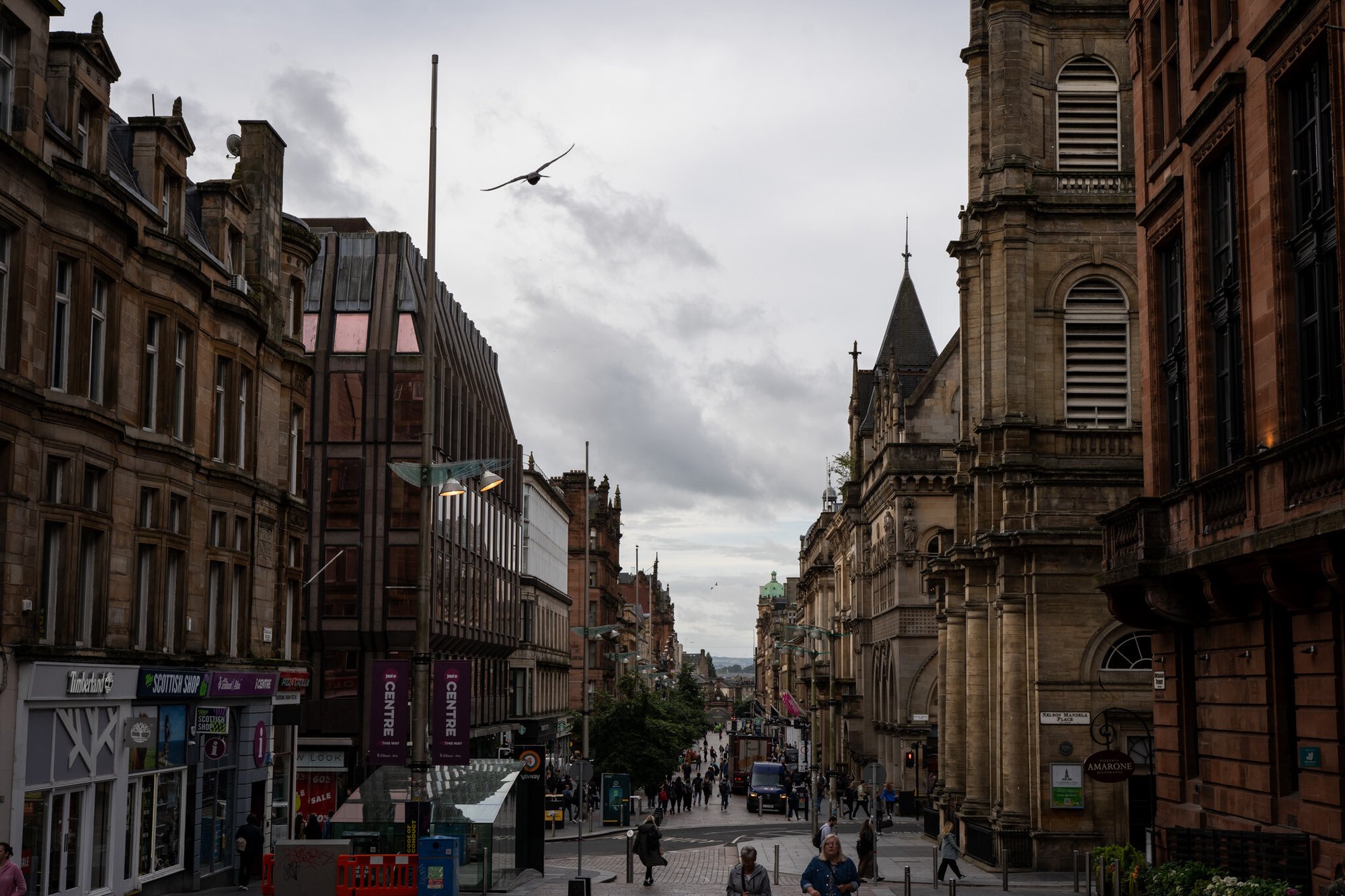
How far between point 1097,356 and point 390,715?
894 inches

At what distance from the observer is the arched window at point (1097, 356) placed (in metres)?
39.2

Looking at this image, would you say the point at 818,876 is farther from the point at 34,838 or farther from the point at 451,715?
the point at 34,838

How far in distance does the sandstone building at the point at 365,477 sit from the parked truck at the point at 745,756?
87.3 ft

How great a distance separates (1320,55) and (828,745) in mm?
80523

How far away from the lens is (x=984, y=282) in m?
40.1

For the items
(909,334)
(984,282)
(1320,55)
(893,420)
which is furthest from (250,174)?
(909,334)

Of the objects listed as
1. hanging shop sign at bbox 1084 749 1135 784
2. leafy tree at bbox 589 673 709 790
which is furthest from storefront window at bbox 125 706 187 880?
leafy tree at bbox 589 673 709 790

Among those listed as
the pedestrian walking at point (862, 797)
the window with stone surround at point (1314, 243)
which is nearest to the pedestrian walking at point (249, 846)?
the window with stone surround at point (1314, 243)

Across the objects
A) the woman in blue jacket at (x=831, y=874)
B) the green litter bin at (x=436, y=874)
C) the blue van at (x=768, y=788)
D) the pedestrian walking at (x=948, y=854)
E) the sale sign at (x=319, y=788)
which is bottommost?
the blue van at (x=768, y=788)

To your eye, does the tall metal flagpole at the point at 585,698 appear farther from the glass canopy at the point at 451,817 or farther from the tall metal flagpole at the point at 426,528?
the tall metal flagpole at the point at 426,528

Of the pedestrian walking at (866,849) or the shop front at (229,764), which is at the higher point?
the shop front at (229,764)

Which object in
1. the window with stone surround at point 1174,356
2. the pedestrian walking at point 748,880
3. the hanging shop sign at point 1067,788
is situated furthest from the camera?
the hanging shop sign at point 1067,788

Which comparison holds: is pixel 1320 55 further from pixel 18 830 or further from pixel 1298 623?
pixel 18 830

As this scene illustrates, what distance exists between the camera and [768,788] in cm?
7231
